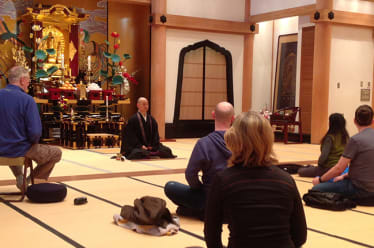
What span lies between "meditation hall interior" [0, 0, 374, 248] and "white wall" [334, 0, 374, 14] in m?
0.02

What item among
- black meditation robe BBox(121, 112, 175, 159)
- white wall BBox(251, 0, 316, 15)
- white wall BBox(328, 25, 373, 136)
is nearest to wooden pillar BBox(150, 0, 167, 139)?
white wall BBox(251, 0, 316, 15)

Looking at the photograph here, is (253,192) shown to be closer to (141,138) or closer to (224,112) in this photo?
(224,112)

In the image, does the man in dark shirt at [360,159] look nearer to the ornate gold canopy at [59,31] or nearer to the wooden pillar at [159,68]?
the wooden pillar at [159,68]

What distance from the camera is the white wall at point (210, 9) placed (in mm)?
11031

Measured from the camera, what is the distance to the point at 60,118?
928 cm

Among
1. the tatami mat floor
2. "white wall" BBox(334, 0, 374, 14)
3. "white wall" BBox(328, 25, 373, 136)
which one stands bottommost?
the tatami mat floor

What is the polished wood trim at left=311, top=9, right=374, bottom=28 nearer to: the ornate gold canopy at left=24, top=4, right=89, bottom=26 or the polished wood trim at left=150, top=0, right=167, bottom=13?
the polished wood trim at left=150, top=0, right=167, bottom=13

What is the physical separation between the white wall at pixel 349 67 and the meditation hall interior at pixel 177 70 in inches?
0.9

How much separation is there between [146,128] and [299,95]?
5035mm

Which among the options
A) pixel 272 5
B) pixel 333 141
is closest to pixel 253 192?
pixel 333 141

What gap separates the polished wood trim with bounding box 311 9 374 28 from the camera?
32.6 ft

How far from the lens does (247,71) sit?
1204 centimetres

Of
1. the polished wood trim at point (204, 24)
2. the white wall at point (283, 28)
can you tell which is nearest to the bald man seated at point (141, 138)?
the polished wood trim at point (204, 24)

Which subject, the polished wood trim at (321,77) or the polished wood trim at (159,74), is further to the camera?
the polished wood trim at (159,74)
